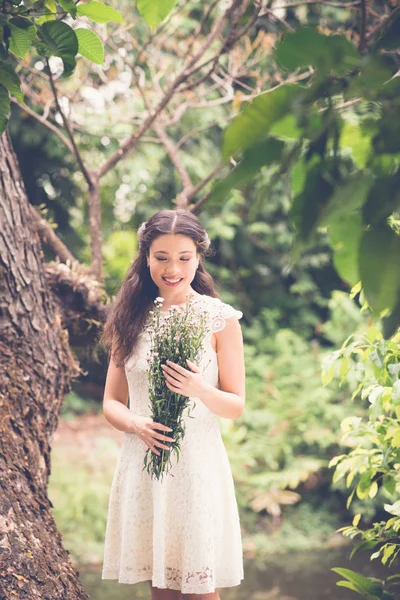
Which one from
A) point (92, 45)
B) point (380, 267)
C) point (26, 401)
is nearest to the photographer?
point (380, 267)

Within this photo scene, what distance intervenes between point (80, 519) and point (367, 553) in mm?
2455

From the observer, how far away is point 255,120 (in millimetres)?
787

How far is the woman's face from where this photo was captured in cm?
230

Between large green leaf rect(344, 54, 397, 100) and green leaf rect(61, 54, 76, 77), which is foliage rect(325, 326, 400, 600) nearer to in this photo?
green leaf rect(61, 54, 76, 77)

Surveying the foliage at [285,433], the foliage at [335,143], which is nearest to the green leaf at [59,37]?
the foliage at [335,143]

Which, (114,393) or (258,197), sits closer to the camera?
(258,197)

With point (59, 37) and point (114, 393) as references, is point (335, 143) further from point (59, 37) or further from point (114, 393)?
point (114, 393)

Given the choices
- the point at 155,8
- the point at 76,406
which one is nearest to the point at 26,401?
the point at 155,8

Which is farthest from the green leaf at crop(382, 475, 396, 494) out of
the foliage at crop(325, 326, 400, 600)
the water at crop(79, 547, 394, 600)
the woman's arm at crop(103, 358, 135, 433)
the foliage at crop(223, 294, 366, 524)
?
the foliage at crop(223, 294, 366, 524)

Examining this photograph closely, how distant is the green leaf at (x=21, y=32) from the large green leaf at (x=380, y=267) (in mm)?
922

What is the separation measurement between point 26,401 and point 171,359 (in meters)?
0.62

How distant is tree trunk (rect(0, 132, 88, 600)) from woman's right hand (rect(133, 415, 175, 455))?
1.31ft

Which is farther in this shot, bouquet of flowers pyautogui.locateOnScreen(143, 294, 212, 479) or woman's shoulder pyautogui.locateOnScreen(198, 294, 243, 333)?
woman's shoulder pyautogui.locateOnScreen(198, 294, 243, 333)

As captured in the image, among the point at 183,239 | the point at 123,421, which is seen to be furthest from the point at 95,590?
the point at 183,239
